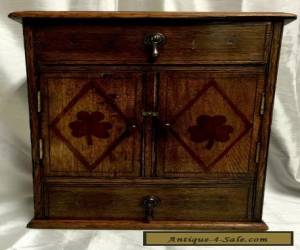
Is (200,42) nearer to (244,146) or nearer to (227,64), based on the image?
(227,64)

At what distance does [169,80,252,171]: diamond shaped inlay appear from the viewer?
133cm

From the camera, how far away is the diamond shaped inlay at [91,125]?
133 centimetres

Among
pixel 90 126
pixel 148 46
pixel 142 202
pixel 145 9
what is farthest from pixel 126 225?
pixel 145 9

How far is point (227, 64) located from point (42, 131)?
0.63 m

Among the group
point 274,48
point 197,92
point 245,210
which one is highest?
point 274,48

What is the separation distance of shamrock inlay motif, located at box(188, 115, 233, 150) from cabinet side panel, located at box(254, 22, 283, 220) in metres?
0.12

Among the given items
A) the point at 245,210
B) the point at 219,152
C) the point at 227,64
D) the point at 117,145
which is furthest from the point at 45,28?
the point at 245,210

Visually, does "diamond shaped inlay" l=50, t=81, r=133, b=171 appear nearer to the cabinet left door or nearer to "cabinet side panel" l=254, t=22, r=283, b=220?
the cabinet left door

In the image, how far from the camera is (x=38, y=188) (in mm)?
1409

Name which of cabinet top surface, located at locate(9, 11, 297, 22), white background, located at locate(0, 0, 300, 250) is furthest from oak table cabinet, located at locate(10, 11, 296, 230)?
white background, located at locate(0, 0, 300, 250)

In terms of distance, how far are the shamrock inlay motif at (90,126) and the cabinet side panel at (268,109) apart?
51 cm

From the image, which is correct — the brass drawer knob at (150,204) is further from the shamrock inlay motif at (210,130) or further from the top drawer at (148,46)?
the top drawer at (148,46)

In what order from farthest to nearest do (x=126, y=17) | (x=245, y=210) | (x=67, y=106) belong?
(x=245, y=210)
(x=67, y=106)
(x=126, y=17)

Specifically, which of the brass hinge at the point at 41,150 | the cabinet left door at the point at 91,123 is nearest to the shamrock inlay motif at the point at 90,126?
the cabinet left door at the point at 91,123
